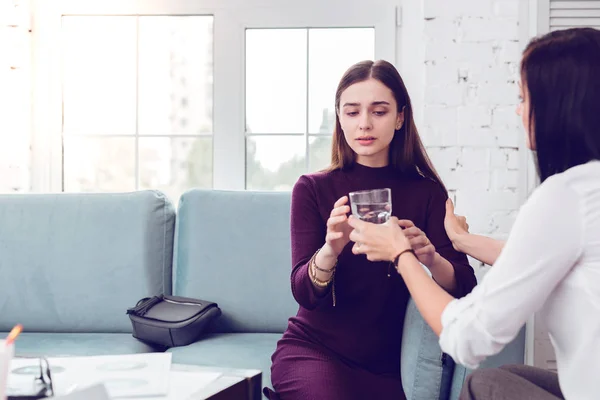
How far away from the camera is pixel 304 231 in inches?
70.1

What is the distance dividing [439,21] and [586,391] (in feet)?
5.88

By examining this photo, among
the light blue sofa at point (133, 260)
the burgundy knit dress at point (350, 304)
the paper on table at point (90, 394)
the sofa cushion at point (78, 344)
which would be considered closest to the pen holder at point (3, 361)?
the paper on table at point (90, 394)

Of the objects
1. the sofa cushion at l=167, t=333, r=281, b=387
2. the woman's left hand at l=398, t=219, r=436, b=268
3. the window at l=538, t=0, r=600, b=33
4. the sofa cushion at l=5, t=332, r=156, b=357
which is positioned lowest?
the sofa cushion at l=5, t=332, r=156, b=357

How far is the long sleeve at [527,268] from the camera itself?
3.36 ft

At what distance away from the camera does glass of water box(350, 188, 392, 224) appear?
1.40m

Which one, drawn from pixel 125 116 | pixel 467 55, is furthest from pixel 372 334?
pixel 125 116

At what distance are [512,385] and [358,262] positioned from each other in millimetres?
602

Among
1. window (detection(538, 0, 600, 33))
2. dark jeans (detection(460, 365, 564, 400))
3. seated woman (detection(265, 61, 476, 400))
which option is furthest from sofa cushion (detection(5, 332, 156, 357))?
window (detection(538, 0, 600, 33))

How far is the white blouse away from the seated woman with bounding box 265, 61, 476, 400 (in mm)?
501

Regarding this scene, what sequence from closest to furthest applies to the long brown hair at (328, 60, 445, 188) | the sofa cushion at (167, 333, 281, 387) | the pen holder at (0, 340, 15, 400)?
the pen holder at (0, 340, 15, 400) → the long brown hair at (328, 60, 445, 188) → the sofa cushion at (167, 333, 281, 387)

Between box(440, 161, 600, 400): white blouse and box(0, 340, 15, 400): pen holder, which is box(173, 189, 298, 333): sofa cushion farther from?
box(0, 340, 15, 400): pen holder

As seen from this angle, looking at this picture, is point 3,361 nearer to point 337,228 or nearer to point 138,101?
point 337,228

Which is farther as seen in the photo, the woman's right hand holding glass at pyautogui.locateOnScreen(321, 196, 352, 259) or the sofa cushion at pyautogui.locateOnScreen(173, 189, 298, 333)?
the sofa cushion at pyautogui.locateOnScreen(173, 189, 298, 333)

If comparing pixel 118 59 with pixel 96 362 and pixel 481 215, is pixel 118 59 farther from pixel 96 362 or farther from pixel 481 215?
pixel 96 362
